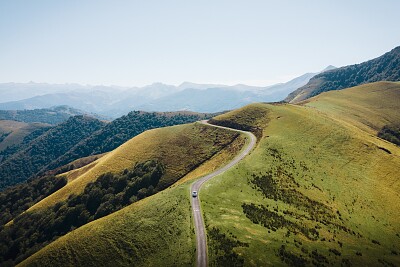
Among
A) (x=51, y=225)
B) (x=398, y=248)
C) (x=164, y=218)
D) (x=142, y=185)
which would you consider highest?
(x=164, y=218)

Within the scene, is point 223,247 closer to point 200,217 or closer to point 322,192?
point 200,217

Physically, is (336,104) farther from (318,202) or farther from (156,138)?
(318,202)

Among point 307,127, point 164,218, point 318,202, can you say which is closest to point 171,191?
point 164,218

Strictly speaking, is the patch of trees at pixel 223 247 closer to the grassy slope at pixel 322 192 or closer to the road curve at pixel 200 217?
the grassy slope at pixel 322 192

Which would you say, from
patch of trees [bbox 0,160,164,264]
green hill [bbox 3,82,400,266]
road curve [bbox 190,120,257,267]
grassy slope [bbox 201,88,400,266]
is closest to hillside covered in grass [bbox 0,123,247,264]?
patch of trees [bbox 0,160,164,264]

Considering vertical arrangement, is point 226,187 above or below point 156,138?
above

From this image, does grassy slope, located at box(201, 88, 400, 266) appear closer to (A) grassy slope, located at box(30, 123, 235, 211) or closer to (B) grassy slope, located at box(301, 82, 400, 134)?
(A) grassy slope, located at box(30, 123, 235, 211)

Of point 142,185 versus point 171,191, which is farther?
point 142,185

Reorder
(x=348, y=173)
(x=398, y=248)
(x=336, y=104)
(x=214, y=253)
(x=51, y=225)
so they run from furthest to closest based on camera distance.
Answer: (x=336, y=104), (x=51, y=225), (x=348, y=173), (x=398, y=248), (x=214, y=253)
